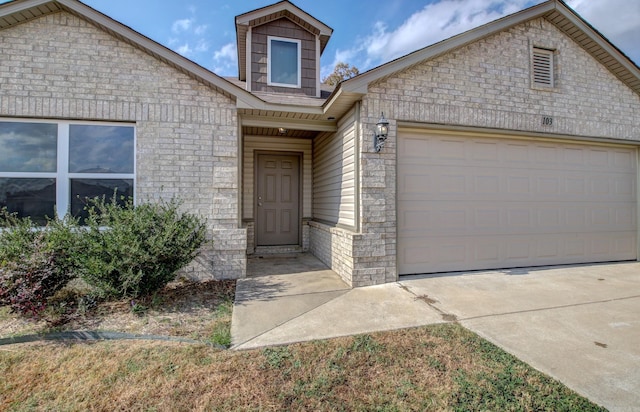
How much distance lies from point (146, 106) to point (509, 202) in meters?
6.54

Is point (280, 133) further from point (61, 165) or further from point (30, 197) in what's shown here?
point (30, 197)

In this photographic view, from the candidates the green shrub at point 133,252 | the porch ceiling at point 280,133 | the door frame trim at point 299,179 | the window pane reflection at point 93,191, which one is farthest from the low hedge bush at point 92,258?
the porch ceiling at point 280,133

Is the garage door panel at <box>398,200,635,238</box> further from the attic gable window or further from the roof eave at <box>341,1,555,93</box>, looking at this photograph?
the attic gable window

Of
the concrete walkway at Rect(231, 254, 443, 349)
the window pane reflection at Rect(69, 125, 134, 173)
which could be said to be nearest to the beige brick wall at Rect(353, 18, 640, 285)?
the concrete walkway at Rect(231, 254, 443, 349)

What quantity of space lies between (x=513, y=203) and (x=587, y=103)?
8.36ft

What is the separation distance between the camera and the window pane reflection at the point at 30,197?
4523 millimetres

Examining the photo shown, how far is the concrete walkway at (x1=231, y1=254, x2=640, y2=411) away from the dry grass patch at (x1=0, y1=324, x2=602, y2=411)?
0.97 feet

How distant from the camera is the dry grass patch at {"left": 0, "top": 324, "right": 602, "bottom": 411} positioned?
210cm

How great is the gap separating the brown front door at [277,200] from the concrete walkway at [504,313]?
6.66ft

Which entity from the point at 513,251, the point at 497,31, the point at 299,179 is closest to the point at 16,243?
the point at 299,179

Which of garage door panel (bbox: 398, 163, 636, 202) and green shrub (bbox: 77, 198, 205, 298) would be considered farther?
garage door panel (bbox: 398, 163, 636, 202)

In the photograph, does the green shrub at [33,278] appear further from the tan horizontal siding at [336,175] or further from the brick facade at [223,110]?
the tan horizontal siding at [336,175]

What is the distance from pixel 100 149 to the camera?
4742mm

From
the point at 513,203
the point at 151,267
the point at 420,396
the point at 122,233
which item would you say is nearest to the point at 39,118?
the point at 122,233
